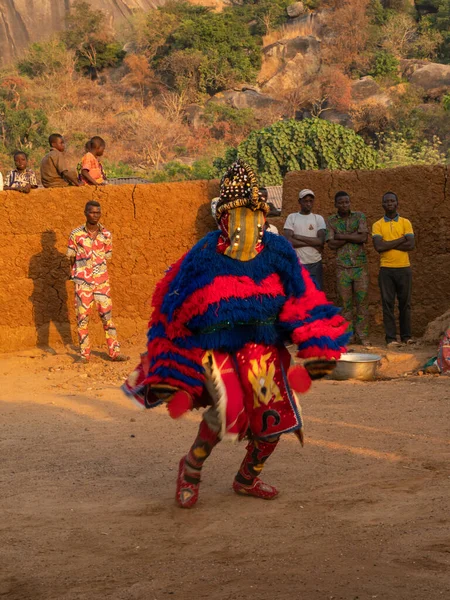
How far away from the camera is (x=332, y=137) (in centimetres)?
2919

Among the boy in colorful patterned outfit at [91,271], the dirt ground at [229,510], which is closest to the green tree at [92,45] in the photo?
the boy in colorful patterned outfit at [91,271]

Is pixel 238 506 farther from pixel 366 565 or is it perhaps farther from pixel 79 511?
pixel 366 565

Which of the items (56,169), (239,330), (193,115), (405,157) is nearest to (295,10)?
(193,115)

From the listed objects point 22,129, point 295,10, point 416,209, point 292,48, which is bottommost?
point 416,209

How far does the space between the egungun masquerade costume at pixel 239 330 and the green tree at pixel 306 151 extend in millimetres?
24019

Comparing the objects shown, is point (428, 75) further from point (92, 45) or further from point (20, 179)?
point (20, 179)

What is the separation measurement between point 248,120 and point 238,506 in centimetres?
4271

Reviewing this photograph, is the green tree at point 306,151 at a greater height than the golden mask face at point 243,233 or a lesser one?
greater

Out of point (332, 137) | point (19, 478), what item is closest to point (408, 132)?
point (332, 137)

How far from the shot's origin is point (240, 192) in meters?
4.89

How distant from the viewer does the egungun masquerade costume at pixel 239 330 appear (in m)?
4.81

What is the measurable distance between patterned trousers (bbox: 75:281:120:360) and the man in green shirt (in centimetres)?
270

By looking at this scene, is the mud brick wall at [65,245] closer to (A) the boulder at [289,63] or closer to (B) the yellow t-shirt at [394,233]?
(B) the yellow t-shirt at [394,233]

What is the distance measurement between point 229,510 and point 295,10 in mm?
56556
